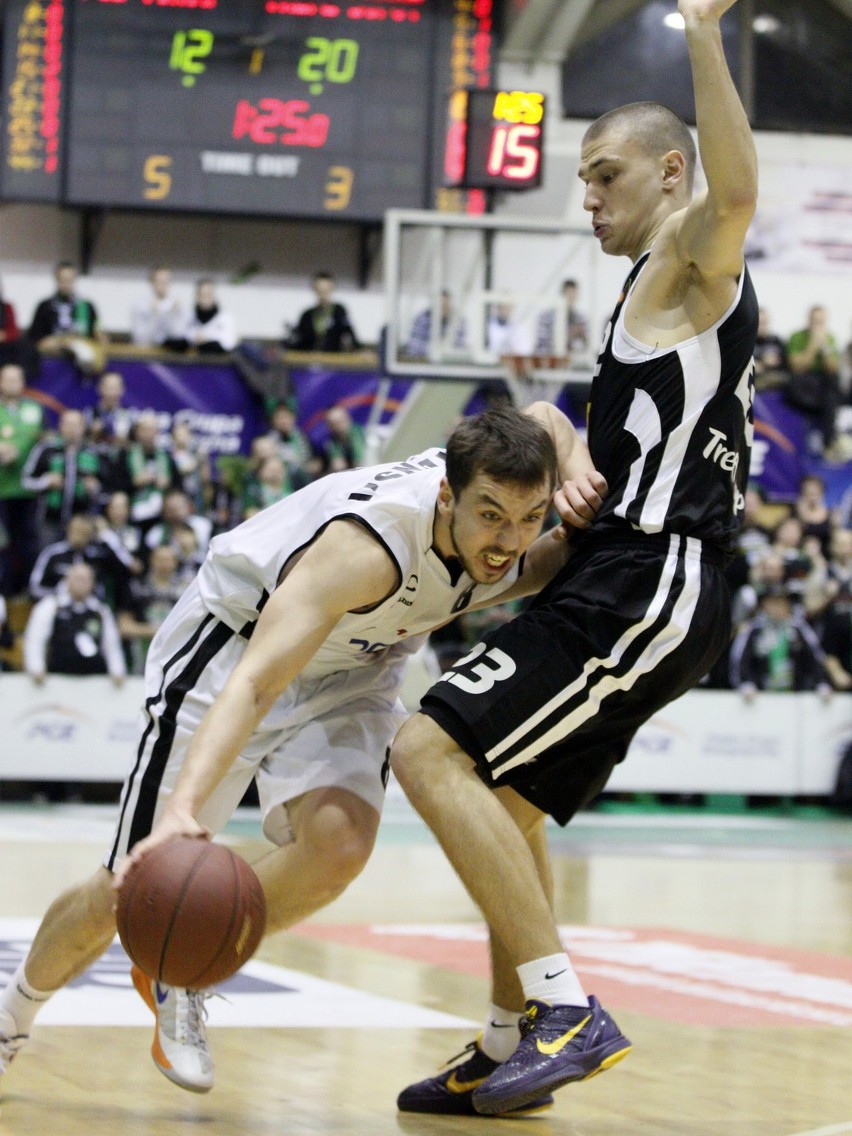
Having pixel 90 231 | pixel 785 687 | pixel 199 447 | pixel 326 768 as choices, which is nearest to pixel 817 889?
pixel 785 687

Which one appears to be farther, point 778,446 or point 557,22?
point 557,22

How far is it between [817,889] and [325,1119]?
572cm

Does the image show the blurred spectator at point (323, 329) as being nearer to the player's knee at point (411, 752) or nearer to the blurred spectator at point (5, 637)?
the blurred spectator at point (5, 637)

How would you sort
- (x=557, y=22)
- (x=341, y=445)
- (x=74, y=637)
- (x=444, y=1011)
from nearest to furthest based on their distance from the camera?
(x=444, y=1011) → (x=74, y=637) → (x=341, y=445) → (x=557, y=22)

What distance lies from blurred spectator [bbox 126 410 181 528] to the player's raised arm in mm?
10073

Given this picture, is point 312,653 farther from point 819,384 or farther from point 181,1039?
point 819,384

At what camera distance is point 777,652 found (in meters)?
13.3

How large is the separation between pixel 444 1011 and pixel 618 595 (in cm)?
200

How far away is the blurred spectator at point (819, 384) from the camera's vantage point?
15258mm

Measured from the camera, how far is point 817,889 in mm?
8961

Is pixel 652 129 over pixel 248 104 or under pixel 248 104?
under

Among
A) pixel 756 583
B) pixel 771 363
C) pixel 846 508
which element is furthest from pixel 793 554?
pixel 771 363

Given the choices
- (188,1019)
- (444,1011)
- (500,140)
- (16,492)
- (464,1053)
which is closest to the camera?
(188,1019)

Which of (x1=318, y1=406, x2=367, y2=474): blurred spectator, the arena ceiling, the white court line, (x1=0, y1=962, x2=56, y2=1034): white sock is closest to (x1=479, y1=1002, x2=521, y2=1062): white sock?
the white court line
